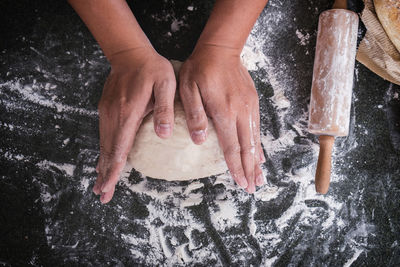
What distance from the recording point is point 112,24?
1.01 meters

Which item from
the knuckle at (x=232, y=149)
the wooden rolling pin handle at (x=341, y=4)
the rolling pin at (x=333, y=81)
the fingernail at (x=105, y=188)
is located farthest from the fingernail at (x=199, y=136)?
the wooden rolling pin handle at (x=341, y=4)

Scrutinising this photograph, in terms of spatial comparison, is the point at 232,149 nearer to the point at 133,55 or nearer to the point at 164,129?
the point at 164,129

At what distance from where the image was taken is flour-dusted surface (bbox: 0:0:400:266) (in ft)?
4.12

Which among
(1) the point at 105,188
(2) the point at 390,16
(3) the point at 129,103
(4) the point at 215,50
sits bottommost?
(1) the point at 105,188

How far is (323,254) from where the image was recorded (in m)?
1.31

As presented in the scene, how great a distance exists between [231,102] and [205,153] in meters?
0.19

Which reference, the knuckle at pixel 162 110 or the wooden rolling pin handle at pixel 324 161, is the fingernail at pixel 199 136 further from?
the wooden rolling pin handle at pixel 324 161

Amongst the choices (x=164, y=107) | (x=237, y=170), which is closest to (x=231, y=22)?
(x=164, y=107)

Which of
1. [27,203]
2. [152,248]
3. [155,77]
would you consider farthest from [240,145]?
[27,203]

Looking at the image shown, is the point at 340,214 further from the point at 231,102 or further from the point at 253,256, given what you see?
the point at 231,102

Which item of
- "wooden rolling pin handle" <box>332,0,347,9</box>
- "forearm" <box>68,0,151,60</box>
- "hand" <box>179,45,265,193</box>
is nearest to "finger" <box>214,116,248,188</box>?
"hand" <box>179,45,265,193</box>

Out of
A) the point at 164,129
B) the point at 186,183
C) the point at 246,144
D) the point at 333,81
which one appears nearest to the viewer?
the point at 164,129

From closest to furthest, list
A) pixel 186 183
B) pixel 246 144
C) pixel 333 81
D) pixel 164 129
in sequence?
pixel 164 129 → pixel 246 144 → pixel 333 81 → pixel 186 183

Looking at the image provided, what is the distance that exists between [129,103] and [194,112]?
20 cm
